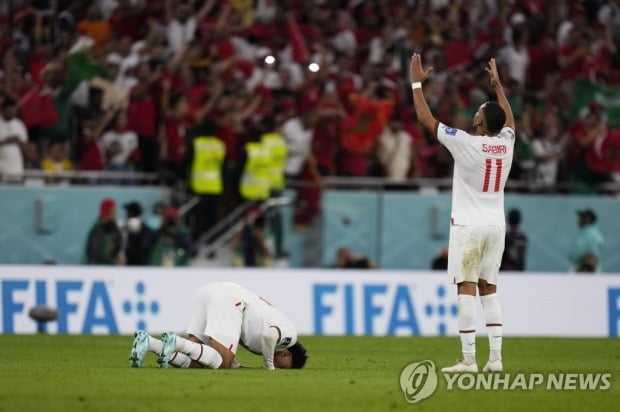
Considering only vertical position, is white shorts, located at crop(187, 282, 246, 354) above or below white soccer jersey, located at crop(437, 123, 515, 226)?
below

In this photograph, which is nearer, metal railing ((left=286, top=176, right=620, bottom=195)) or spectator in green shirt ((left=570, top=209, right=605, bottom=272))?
metal railing ((left=286, top=176, right=620, bottom=195))

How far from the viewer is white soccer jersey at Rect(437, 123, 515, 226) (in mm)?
13836

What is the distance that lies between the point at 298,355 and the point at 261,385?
1.88m

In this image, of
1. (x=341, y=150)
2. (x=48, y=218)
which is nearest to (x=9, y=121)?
(x=48, y=218)

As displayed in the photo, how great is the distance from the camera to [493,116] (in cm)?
1384

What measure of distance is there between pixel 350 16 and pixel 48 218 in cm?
874

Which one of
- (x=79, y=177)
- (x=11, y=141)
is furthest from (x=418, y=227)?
(x=11, y=141)

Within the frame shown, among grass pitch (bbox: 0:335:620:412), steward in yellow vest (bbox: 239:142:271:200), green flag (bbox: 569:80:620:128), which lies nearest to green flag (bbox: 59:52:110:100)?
steward in yellow vest (bbox: 239:142:271:200)

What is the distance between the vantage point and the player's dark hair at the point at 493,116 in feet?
45.3

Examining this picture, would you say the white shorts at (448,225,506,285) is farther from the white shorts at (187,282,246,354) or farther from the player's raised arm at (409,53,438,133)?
the white shorts at (187,282,246,354)

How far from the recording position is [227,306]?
13.3m

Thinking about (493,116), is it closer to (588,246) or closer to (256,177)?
(256,177)

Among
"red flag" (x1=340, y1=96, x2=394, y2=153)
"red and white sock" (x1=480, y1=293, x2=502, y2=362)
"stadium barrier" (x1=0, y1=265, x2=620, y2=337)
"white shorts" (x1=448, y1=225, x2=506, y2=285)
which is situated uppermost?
"red flag" (x1=340, y1=96, x2=394, y2=153)

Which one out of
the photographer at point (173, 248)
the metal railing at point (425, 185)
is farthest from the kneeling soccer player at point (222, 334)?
the metal railing at point (425, 185)
